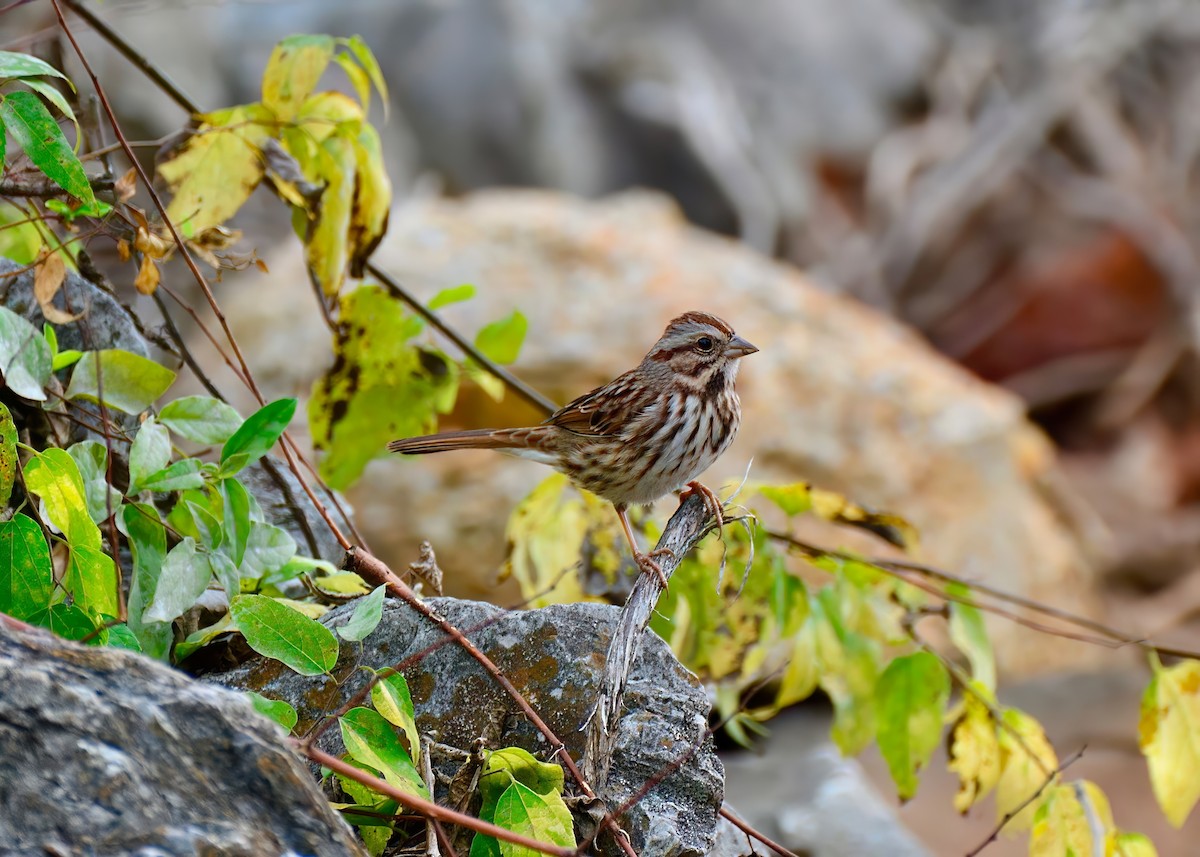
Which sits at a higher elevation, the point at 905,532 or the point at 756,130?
the point at 756,130

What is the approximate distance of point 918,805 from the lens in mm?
4305

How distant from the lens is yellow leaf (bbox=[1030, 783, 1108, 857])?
2.29 m

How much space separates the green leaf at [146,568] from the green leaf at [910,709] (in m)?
1.35

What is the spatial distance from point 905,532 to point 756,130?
20.0 feet

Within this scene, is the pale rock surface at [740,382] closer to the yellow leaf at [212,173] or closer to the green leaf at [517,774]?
the yellow leaf at [212,173]

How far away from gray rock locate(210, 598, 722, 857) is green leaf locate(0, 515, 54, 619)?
0.41 m

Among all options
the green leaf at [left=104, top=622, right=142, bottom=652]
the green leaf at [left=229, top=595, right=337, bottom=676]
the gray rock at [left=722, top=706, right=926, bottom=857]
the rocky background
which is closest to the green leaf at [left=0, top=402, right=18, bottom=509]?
the green leaf at [left=104, top=622, right=142, bottom=652]

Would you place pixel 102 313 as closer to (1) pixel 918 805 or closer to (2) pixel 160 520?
(2) pixel 160 520

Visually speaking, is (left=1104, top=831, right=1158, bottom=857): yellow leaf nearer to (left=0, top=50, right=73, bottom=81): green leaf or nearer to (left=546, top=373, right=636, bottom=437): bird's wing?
(left=546, top=373, right=636, bottom=437): bird's wing

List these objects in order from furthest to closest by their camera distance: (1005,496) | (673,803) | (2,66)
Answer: (1005,496), (673,803), (2,66)

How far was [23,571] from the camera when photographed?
1681 millimetres

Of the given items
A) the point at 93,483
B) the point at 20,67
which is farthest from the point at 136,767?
the point at 20,67

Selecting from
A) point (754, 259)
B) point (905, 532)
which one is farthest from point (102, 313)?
point (754, 259)

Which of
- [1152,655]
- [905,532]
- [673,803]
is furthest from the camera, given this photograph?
[905,532]
